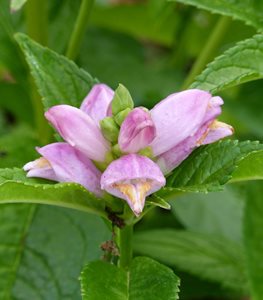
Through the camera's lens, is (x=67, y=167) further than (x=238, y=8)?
No

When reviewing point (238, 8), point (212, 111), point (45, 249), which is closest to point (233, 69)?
point (212, 111)

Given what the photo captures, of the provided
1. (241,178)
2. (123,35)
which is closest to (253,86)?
(123,35)

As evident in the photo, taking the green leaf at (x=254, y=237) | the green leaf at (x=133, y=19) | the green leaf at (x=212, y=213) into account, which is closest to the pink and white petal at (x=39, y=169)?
the green leaf at (x=254, y=237)

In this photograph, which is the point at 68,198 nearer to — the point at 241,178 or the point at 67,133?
the point at 67,133

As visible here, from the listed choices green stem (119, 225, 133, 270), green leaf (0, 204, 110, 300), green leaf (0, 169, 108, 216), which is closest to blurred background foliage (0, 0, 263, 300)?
green leaf (0, 204, 110, 300)

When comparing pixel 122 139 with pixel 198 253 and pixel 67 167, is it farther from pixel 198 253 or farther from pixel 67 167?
pixel 198 253

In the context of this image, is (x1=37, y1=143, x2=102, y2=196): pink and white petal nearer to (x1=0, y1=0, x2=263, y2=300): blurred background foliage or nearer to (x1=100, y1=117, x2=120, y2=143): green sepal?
(x1=100, y1=117, x2=120, y2=143): green sepal
